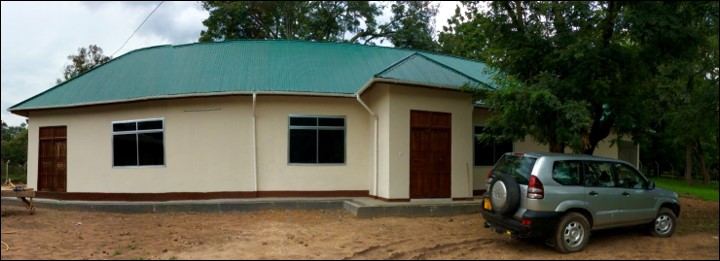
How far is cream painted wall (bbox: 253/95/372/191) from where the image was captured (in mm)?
12500

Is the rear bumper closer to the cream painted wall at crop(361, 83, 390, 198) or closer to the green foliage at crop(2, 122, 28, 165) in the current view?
the cream painted wall at crop(361, 83, 390, 198)

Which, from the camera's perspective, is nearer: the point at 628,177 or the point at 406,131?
the point at 628,177

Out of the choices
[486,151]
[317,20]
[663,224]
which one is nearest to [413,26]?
[317,20]

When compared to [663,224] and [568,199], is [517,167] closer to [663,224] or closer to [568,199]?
[568,199]

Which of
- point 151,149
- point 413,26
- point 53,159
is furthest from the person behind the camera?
point 413,26

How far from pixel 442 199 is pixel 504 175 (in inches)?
182

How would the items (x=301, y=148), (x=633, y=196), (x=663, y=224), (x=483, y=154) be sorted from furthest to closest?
(x=483, y=154) → (x=301, y=148) → (x=663, y=224) → (x=633, y=196)

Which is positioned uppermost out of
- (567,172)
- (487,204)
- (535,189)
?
(567,172)

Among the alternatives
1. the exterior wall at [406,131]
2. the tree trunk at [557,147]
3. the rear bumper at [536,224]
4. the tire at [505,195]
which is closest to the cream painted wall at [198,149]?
the exterior wall at [406,131]

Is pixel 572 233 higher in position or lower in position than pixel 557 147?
lower

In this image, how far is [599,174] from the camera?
7520 mm

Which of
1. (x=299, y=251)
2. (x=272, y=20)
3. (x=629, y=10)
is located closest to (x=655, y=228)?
(x=629, y=10)

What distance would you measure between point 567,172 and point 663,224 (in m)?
2.25

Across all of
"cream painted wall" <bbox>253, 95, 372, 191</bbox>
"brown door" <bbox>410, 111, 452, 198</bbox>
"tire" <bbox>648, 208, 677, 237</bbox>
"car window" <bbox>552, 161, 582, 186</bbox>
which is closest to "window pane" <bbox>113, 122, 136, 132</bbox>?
"cream painted wall" <bbox>253, 95, 372, 191</bbox>
